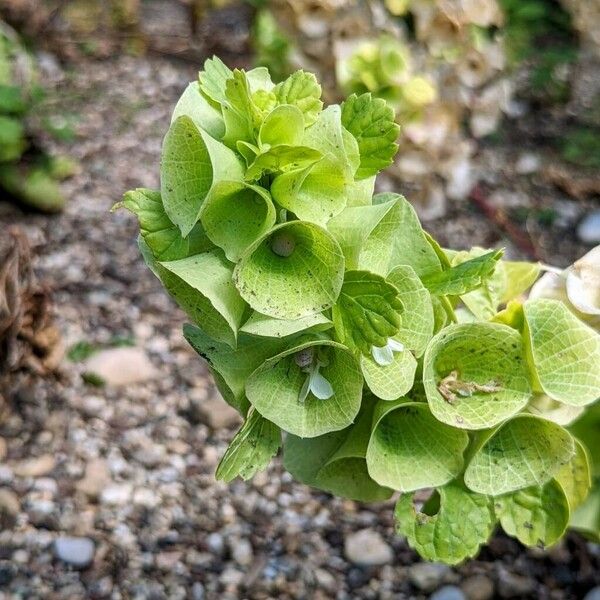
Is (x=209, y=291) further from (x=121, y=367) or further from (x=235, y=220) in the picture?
(x=121, y=367)

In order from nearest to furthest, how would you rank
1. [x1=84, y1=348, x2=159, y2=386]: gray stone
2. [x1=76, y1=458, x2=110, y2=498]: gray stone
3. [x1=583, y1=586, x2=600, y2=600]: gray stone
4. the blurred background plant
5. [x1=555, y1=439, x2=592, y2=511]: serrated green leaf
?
[x1=555, y1=439, x2=592, y2=511]: serrated green leaf, [x1=583, y1=586, x2=600, y2=600]: gray stone, [x1=76, y1=458, x2=110, y2=498]: gray stone, [x1=84, y1=348, x2=159, y2=386]: gray stone, the blurred background plant

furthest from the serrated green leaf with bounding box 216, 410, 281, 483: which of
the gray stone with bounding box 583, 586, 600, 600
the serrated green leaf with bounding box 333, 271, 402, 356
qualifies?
the gray stone with bounding box 583, 586, 600, 600

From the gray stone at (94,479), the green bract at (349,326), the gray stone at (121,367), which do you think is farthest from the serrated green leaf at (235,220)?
the gray stone at (121,367)

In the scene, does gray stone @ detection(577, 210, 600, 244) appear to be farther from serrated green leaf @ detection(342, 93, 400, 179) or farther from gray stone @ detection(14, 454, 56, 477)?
serrated green leaf @ detection(342, 93, 400, 179)

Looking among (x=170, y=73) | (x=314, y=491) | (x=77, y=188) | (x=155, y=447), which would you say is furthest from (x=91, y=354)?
(x=170, y=73)

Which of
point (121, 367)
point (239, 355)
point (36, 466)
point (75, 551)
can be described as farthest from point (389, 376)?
point (121, 367)

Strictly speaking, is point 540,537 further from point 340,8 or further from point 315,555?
point 340,8
